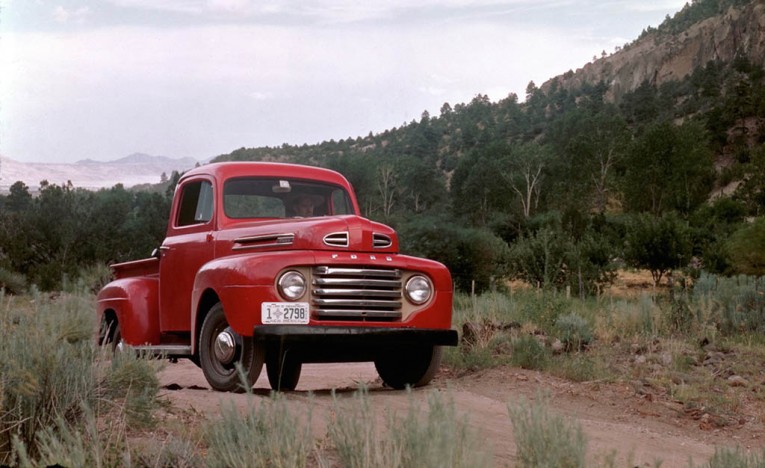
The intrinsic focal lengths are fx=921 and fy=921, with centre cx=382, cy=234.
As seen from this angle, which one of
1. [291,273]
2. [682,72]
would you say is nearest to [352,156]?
[682,72]

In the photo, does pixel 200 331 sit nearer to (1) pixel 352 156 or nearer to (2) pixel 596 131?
(2) pixel 596 131

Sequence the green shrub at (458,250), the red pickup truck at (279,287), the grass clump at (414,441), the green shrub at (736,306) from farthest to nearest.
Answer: the green shrub at (458,250) → the green shrub at (736,306) → the red pickup truck at (279,287) → the grass clump at (414,441)

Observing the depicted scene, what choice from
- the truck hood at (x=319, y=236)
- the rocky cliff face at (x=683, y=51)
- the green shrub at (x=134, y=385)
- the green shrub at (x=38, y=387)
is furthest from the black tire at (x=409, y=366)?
the rocky cliff face at (x=683, y=51)

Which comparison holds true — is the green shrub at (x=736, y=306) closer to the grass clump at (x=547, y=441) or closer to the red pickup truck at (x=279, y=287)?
the red pickup truck at (x=279, y=287)

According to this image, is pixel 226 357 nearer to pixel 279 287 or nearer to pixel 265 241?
pixel 279 287

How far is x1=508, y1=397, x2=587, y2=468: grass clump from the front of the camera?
15.3 feet

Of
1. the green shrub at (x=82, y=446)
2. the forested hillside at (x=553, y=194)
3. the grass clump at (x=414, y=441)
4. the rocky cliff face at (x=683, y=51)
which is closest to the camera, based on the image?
the grass clump at (x=414, y=441)

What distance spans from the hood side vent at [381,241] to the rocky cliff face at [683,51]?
365 ft

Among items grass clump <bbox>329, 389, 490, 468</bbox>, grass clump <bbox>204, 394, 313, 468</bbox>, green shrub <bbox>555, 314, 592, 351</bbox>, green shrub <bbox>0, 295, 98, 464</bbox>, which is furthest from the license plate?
green shrub <bbox>555, 314, 592, 351</bbox>

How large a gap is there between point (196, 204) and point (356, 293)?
2.66 m

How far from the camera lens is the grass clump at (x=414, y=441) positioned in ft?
13.0

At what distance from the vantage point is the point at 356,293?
8570 mm

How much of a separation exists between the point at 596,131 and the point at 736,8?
6921cm

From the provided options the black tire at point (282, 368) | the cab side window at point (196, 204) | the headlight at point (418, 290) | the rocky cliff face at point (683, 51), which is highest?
the rocky cliff face at point (683, 51)
